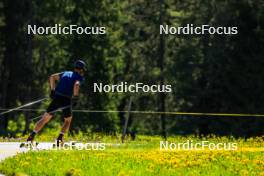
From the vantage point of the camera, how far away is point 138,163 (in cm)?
1317

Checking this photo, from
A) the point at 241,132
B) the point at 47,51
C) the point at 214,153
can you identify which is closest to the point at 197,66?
the point at 241,132

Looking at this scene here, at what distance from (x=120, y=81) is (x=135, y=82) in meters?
1.48

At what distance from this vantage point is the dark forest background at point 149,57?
143ft
